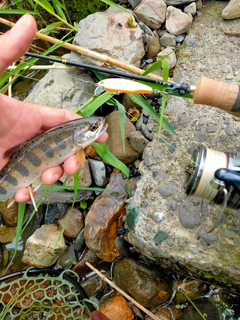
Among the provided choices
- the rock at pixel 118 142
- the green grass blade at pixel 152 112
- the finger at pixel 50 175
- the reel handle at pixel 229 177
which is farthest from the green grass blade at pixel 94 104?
the reel handle at pixel 229 177

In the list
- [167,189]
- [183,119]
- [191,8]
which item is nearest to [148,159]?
[167,189]

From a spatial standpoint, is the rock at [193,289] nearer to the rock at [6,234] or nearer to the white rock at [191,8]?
the rock at [6,234]

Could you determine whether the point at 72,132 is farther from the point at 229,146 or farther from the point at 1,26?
the point at 1,26

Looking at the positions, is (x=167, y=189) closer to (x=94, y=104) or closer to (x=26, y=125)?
(x=94, y=104)

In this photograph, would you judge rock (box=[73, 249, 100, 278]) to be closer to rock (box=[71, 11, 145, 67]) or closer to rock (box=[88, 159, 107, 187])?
rock (box=[88, 159, 107, 187])

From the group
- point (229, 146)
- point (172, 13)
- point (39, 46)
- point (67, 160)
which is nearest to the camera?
point (67, 160)

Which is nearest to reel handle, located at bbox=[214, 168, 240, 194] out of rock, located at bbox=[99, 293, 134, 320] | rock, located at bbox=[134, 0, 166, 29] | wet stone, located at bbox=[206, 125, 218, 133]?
wet stone, located at bbox=[206, 125, 218, 133]

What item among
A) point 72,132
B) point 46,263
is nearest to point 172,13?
point 72,132
